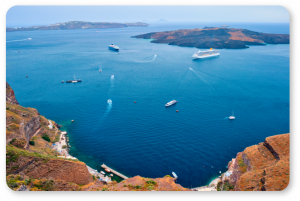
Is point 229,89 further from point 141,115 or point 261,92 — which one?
point 141,115

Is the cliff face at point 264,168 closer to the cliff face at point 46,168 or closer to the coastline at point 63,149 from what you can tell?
the cliff face at point 46,168

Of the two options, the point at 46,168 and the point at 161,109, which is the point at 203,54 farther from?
the point at 46,168

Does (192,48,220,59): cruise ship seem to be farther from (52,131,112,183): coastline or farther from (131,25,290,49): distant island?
(52,131,112,183): coastline

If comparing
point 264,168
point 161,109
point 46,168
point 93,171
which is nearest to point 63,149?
point 93,171

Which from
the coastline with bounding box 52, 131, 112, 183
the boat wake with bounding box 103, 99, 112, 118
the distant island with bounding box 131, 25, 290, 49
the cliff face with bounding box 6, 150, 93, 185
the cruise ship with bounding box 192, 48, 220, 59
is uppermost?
the distant island with bounding box 131, 25, 290, 49

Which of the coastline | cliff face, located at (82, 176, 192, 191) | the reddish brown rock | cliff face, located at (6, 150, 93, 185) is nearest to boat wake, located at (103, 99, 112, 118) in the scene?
the coastline

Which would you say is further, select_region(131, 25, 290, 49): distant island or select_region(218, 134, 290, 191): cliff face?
select_region(131, 25, 290, 49): distant island

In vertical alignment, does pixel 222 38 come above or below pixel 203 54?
above
